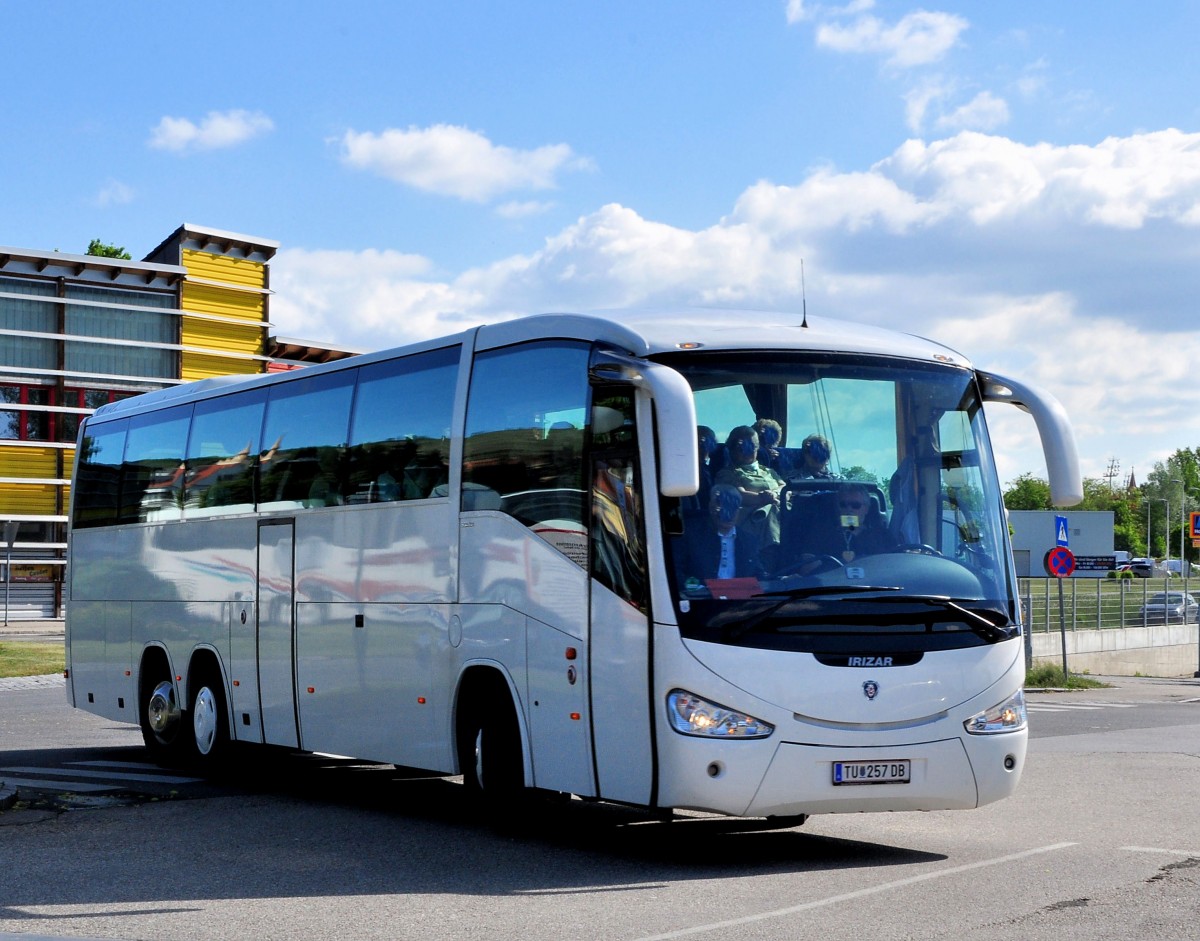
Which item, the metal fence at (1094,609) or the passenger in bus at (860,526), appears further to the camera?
the metal fence at (1094,609)

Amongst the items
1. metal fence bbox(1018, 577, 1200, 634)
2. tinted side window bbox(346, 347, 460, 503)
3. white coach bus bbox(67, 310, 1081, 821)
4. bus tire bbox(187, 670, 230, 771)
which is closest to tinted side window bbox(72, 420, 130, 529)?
bus tire bbox(187, 670, 230, 771)

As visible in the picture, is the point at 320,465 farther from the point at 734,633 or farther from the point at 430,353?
the point at 734,633

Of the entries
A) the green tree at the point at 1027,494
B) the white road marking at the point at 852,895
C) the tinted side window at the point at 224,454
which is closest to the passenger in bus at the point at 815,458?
the white road marking at the point at 852,895

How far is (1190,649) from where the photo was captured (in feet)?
168

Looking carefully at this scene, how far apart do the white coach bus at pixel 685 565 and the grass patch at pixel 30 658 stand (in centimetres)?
1914

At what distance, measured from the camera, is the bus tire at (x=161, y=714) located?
1603 cm

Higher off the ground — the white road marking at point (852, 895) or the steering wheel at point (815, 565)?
the steering wheel at point (815, 565)

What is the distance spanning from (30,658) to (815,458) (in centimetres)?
2634

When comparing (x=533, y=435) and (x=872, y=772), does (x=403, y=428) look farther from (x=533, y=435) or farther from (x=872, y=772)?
(x=872, y=772)

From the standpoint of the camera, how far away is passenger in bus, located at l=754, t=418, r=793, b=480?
9562mm

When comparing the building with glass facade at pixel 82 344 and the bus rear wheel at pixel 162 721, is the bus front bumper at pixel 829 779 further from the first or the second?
the building with glass facade at pixel 82 344

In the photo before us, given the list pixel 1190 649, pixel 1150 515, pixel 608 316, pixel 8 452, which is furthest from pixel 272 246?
pixel 1150 515

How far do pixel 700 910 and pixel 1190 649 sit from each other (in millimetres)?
46748

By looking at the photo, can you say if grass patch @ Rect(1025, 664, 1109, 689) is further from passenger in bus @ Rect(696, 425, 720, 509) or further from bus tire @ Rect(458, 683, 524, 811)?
passenger in bus @ Rect(696, 425, 720, 509)
